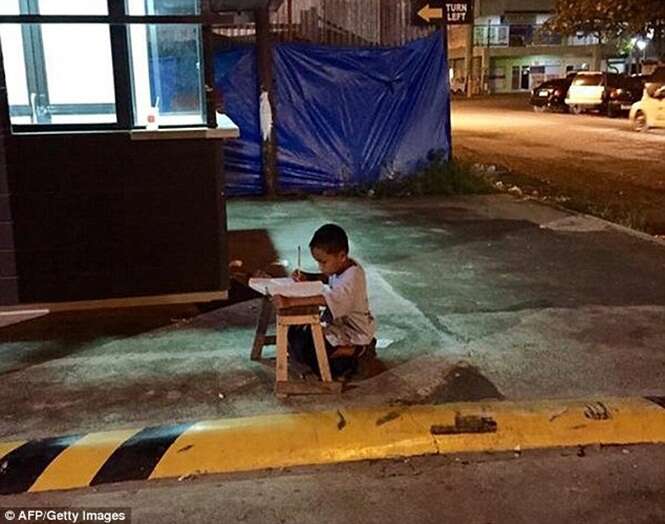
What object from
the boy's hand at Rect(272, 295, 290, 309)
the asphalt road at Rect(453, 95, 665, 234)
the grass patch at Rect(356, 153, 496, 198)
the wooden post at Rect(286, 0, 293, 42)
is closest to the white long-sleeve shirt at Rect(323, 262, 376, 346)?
the boy's hand at Rect(272, 295, 290, 309)

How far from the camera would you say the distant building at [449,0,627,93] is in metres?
59.6

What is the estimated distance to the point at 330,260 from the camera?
479cm

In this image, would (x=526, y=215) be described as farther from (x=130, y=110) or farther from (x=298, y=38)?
(x=130, y=110)

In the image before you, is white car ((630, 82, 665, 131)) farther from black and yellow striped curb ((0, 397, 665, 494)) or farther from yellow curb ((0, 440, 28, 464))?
yellow curb ((0, 440, 28, 464))

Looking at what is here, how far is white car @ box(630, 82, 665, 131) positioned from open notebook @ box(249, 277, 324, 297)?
2065 cm

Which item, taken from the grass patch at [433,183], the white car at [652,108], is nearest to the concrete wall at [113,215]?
the grass patch at [433,183]

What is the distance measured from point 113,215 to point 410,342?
2441 mm

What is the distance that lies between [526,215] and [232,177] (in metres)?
4.34

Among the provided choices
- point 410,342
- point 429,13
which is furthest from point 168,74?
point 429,13

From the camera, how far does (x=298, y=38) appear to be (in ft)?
40.5

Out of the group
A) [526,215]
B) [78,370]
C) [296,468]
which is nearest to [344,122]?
[526,215]

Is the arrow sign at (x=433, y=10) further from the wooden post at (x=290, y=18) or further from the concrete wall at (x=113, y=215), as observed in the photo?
the concrete wall at (x=113, y=215)

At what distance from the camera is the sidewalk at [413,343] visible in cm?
471

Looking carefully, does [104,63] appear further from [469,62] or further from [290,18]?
[469,62]
